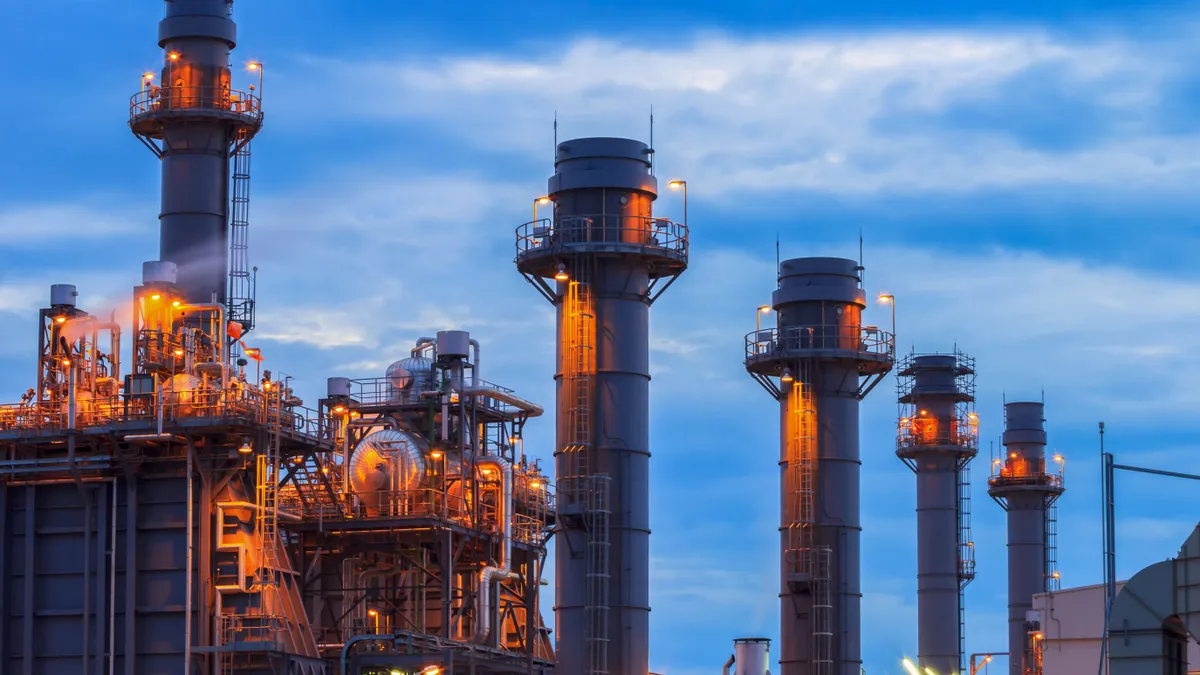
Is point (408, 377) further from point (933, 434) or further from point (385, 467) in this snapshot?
point (933, 434)

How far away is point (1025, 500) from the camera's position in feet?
374

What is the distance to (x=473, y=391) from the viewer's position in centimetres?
7056

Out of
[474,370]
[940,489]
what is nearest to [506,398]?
[474,370]

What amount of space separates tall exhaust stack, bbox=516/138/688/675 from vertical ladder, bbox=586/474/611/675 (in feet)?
0.10

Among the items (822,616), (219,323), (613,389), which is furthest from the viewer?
(822,616)

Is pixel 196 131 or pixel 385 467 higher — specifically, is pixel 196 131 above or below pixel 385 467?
above

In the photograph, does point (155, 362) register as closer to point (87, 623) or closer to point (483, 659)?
point (87, 623)

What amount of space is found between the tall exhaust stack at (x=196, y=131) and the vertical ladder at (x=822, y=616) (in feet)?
85.5

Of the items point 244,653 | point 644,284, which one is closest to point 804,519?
point 644,284

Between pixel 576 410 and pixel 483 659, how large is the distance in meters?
8.66

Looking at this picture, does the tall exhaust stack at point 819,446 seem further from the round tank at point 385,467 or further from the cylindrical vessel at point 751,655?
the round tank at point 385,467

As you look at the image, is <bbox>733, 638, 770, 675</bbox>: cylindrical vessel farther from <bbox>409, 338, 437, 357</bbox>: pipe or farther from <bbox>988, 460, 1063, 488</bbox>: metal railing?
<bbox>988, 460, 1063, 488</bbox>: metal railing

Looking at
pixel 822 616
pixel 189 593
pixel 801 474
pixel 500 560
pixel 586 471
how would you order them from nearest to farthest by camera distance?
pixel 189 593 < pixel 500 560 < pixel 586 471 < pixel 822 616 < pixel 801 474

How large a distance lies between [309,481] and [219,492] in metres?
4.95
